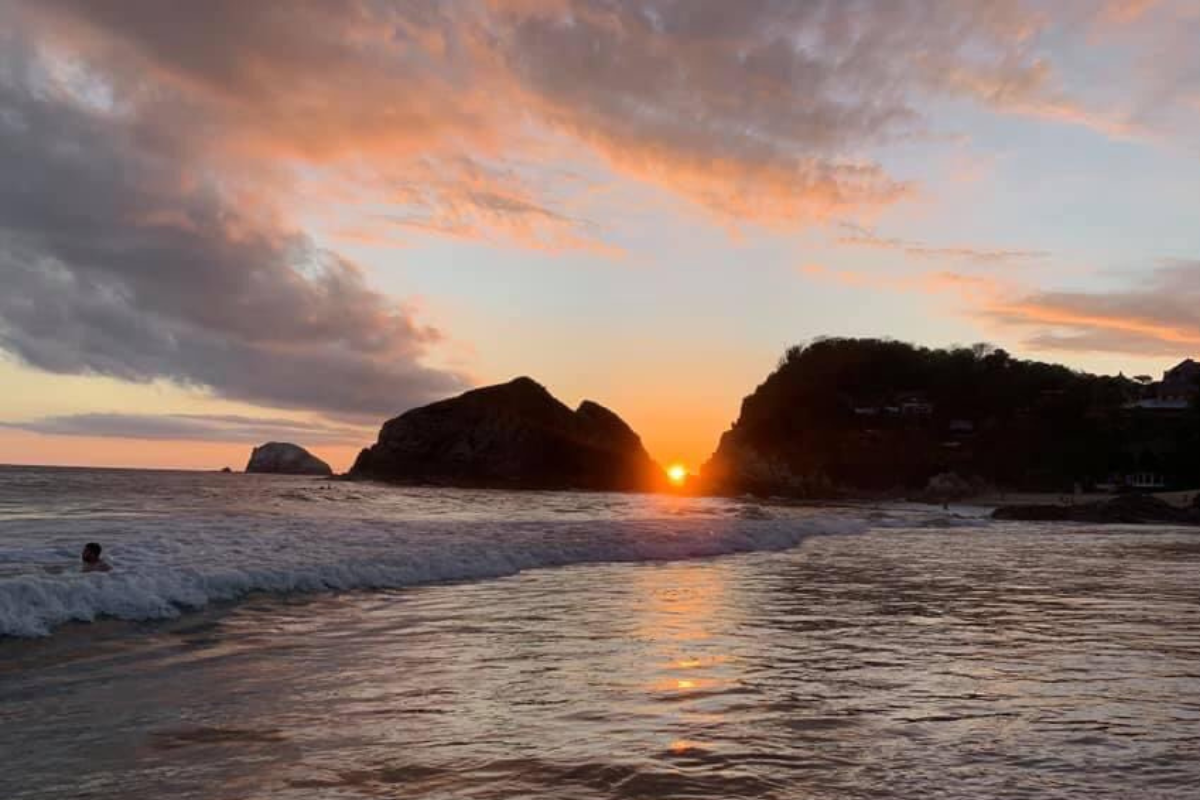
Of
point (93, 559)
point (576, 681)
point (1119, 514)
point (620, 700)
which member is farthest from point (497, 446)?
point (620, 700)

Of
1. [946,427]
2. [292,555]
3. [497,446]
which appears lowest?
[292,555]

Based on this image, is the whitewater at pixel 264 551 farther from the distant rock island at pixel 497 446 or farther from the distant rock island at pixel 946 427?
the distant rock island at pixel 946 427

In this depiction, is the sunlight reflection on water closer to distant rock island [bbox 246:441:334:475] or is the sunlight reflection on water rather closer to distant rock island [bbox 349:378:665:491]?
distant rock island [bbox 349:378:665:491]

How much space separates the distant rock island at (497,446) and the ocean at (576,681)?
3713 inches

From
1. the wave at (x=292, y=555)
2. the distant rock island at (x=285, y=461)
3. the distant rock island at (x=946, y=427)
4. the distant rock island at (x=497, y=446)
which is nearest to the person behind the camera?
the wave at (x=292, y=555)

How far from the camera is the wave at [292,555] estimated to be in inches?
502

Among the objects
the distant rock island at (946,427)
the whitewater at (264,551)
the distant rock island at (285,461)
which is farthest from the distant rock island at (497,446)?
the whitewater at (264,551)

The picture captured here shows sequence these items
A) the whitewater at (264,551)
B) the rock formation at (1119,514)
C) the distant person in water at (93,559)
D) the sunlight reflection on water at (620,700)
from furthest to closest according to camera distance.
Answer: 1. the rock formation at (1119,514)
2. the distant person in water at (93,559)
3. the whitewater at (264,551)
4. the sunlight reflection on water at (620,700)

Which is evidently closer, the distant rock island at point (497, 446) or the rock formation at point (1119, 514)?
the rock formation at point (1119, 514)

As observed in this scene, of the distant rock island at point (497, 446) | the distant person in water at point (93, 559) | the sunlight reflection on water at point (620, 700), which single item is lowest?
the sunlight reflection on water at point (620, 700)

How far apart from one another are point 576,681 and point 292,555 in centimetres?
1227

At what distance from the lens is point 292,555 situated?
1903cm

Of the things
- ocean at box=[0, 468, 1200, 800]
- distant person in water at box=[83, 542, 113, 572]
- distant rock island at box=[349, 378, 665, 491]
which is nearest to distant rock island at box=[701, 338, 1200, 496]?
distant rock island at box=[349, 378, 665, 491]

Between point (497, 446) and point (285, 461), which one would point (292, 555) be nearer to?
point (497, 446)
